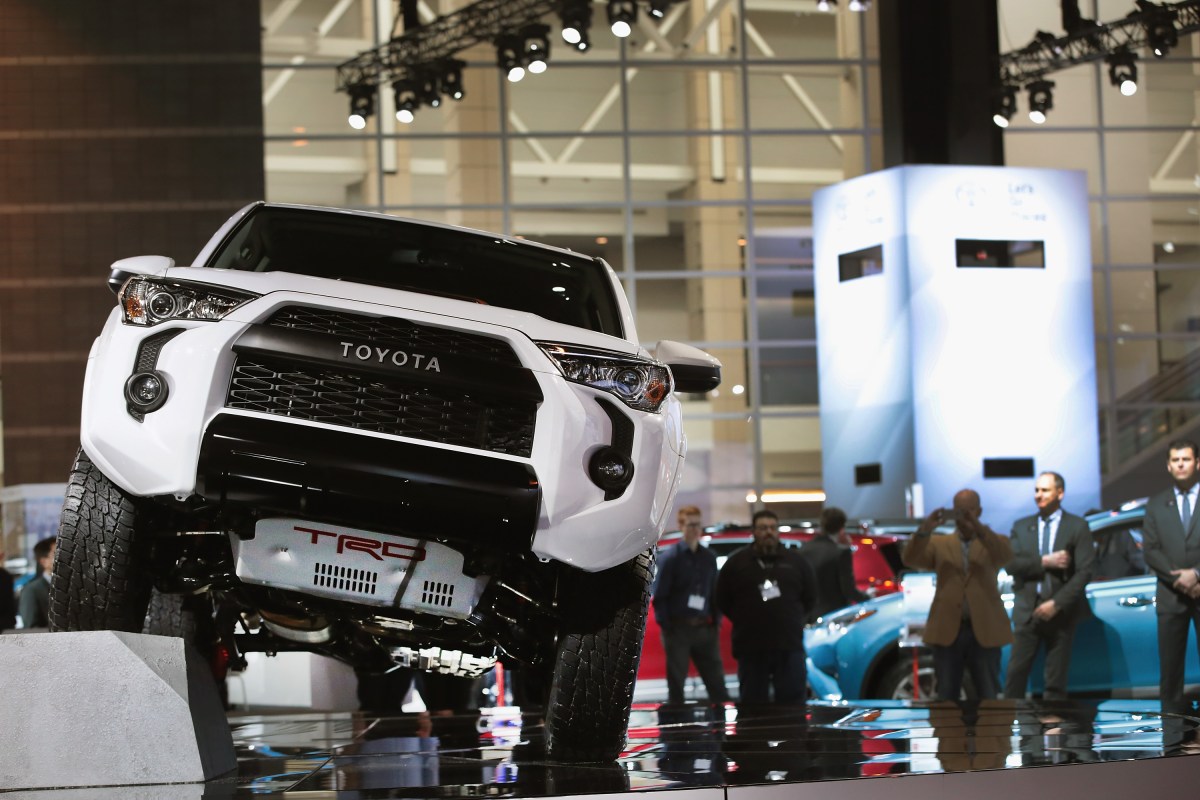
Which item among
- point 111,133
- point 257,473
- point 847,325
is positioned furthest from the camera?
point 847,325

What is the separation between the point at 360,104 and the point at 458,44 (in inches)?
69.1

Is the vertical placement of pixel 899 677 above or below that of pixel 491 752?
below

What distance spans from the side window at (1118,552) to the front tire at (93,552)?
7.13 m

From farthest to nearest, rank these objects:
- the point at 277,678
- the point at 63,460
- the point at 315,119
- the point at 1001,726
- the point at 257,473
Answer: the point at 315,119 < the point at 63,460 < the point at 277,678 < the point at 1001,726 < the point at 257,473

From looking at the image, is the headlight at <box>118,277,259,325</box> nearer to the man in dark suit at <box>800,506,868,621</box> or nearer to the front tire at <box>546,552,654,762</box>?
the front tire at <box>546,552,654,762</box>

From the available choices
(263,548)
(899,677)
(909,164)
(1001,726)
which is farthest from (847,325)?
(263,548)

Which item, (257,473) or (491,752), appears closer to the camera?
(257,473)

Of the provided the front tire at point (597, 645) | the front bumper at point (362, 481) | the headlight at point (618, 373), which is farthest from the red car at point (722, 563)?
the front bumper at point (362, 481)

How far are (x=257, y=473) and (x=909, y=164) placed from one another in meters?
14.1

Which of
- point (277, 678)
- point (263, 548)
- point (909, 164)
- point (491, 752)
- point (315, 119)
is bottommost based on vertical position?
point (277, 678)

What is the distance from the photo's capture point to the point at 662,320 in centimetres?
2212

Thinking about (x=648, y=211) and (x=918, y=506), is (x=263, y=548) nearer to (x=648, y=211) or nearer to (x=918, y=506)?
(x=918, y=506)

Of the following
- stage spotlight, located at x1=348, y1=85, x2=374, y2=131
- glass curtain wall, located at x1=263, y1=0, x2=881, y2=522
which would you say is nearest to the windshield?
stage spotlight, located at x1=348, y1=85, x2=374, y2=131

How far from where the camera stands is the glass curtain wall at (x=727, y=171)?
2184cm
